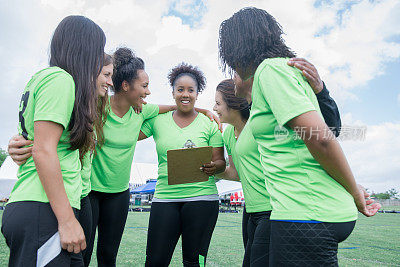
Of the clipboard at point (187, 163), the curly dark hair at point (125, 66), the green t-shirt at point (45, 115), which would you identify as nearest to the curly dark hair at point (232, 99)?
the clipboard at point (187, 163)

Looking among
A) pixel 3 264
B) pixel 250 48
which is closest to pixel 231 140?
pixel 250 48

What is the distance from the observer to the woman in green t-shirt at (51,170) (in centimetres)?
143

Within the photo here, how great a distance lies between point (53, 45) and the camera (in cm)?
175

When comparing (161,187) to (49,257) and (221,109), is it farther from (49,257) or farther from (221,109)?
(49,257)

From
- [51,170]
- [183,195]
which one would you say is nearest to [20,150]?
[51,170]

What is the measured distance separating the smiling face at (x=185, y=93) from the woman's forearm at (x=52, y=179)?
77.5 inches

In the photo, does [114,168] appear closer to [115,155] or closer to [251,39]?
[115,155]

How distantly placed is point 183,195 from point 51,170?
5.45 feet

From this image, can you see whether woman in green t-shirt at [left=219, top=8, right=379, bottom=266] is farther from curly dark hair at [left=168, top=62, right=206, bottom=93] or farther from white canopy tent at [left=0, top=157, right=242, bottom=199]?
white canopy tent at [left=0, top=157, right=242, bottom=199]

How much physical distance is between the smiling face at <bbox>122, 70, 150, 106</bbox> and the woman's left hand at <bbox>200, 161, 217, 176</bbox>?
2.86 ft

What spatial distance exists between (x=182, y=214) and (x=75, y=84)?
169 cm

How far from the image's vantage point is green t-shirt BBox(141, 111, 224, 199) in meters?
3.02

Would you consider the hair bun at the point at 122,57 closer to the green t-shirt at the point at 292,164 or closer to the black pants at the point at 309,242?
the green t-shirt at the point at 292,164

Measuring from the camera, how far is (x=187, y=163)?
2.92 meters
